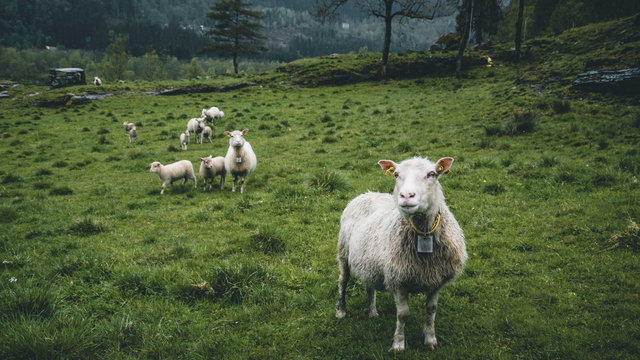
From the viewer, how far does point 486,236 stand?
7734 millimetres

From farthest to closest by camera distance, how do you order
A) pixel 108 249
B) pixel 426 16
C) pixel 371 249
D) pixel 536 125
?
pixel 426 16 < pixel 536 125 < pixel 108 249 < pixel 371 249

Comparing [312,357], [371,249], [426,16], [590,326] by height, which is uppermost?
[426,16]

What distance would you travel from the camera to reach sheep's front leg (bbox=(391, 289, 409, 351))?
183 inches

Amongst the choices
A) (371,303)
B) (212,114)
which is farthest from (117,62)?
(371,303)

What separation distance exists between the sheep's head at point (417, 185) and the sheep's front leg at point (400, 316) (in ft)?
3.93

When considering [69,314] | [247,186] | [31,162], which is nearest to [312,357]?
[69,314]

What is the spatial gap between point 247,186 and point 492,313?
9629 millimetres

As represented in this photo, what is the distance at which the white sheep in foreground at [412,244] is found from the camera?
4.30m

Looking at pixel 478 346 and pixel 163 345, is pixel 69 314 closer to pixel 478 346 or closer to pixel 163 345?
pixel 163 345

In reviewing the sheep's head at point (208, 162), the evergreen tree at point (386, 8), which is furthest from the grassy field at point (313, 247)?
the evergreen tree at point (386, 8)

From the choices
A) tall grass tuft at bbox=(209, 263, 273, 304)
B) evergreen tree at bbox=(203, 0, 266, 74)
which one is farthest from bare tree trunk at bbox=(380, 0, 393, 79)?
tall grass tuft at bbox=(209, 263, 273, 304)

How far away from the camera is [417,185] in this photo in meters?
4.16

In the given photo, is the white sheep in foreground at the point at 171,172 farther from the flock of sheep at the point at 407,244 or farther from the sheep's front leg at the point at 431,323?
the sheep's front leg at the point at 431,323

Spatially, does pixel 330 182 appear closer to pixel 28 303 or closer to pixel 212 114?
pixel 28 303
